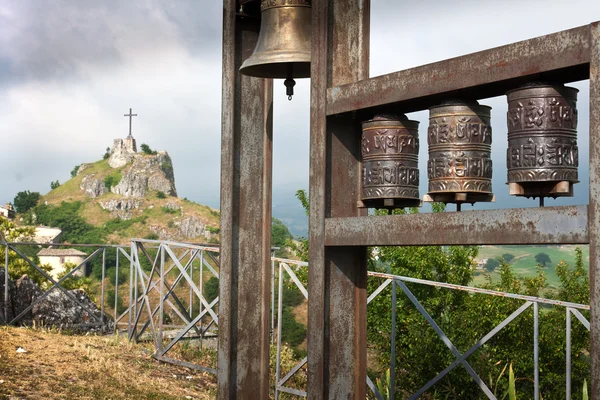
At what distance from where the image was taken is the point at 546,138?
2.84 m

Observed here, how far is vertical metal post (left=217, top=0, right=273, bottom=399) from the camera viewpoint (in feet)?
13.8

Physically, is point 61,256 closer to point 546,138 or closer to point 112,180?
point 112,180

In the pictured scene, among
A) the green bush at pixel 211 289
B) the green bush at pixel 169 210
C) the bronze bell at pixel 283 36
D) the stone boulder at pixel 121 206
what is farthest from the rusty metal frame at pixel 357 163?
the stone boulder at pixel 121 206

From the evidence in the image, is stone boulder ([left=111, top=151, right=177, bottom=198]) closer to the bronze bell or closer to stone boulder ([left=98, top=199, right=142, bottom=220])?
stone boulder ([left=98, top=199, right=142, bottom=220])

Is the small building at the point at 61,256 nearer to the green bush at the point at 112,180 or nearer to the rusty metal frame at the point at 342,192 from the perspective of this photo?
the green bush at the point at 112,180

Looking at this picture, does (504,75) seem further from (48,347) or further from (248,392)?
(48,347)

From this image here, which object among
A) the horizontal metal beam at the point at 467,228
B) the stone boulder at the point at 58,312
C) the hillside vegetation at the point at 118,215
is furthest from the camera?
the hillside vegetation at the point at 118,215

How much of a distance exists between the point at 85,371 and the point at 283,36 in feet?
16.3

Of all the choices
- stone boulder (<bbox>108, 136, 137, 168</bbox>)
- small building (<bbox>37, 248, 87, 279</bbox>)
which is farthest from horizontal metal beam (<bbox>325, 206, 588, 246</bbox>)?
stone boulder (<bbox>108, 136, 137, 168</bbox>)

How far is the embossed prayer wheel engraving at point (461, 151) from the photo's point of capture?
3105 millimetres

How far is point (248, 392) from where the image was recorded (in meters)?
4.18

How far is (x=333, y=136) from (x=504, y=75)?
931 millimetres

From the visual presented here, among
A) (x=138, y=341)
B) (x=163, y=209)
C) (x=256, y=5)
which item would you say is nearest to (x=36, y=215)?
(x=163, y=209)

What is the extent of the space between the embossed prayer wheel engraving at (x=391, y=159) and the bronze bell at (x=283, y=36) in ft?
1.92
